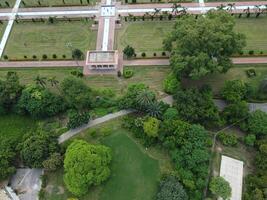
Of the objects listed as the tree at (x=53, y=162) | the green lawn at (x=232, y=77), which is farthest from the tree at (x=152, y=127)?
the tree at (x=53, y=162)

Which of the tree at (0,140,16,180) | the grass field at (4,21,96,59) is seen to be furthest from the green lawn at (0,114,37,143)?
the grass field at (4,21,96,59)

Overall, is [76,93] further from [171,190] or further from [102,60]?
[171,190]

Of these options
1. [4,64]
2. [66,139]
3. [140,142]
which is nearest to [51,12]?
[4,64]

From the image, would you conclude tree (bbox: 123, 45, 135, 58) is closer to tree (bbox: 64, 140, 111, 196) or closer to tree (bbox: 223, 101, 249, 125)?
tree (bbox: 223, 101, 249, 125)

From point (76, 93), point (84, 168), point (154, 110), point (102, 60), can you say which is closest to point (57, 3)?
point (102, 60)

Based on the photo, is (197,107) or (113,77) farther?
(113,77)

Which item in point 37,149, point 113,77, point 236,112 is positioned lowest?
point 37,149

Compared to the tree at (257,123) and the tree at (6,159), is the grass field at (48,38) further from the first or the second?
the tree at (257,123)
